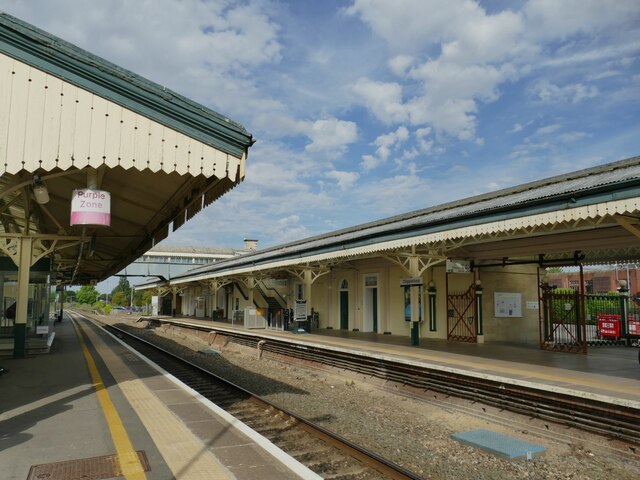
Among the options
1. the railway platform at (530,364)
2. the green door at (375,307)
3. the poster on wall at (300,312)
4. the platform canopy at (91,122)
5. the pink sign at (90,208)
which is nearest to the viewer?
the platform canopy at (91,122)

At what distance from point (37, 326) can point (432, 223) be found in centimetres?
1244

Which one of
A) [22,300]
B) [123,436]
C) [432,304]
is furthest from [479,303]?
[22,300]

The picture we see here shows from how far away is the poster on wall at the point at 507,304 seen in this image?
16.2 m

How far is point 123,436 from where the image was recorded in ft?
18.4

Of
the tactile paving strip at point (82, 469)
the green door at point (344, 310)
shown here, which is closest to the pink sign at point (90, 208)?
the tactile paving strip at point (82, 469)

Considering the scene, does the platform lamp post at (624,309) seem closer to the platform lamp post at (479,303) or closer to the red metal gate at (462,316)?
the platform lamp post at (479,303)

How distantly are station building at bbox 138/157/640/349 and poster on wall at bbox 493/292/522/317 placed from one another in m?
0.03

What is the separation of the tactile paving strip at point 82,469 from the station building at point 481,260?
7456mm

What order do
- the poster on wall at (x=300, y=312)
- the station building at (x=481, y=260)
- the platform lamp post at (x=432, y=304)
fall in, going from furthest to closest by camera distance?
the poster on wall at (x=300, y=312) → the platform lamp post at (x=432, y=304) → the station building at (x=481, y=260)

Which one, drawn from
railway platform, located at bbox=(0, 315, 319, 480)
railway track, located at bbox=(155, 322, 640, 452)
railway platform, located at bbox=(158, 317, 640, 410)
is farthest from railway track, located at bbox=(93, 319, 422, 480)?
railway platform, located at bbox=(158, 317, 640, 410)

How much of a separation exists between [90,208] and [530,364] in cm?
905

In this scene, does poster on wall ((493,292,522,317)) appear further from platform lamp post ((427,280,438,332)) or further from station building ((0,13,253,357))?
station building ((0,13,253,357))

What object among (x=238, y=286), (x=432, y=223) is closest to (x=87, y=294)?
(x=238, y=286)

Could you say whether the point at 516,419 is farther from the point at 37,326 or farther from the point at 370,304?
the point at 37,326
